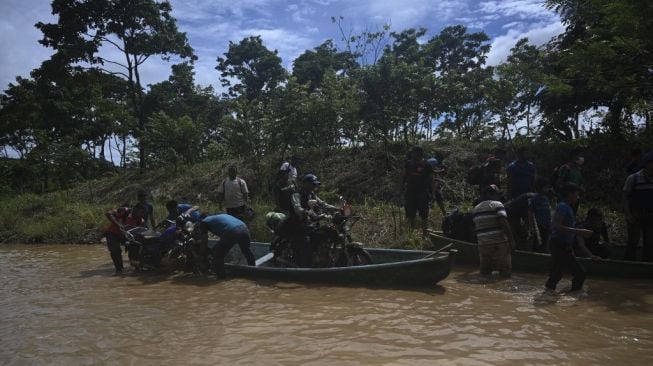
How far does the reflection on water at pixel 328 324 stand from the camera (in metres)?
3.94

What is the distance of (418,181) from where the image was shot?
8.56 meters

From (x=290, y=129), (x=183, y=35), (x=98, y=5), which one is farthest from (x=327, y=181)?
(x=98, y=5)

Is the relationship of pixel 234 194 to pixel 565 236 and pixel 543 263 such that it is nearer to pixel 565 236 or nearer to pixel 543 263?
pixel 543 263

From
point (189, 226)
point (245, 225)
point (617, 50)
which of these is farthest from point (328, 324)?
point (617, 50)

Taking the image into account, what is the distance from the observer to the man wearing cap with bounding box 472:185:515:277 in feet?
19.9

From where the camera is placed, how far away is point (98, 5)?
19.4 meters

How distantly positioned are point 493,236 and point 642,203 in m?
2.24

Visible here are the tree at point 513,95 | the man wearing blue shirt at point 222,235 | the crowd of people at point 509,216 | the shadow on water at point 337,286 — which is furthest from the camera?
the tree at point 513,95

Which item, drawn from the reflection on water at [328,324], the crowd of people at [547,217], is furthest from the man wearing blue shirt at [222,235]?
the crowd of people at [547,217]

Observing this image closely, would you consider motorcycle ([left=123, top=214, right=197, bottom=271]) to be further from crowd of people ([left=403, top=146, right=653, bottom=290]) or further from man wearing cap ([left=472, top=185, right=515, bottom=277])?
man wearing cap ([left=472, top=185, right=515, bottom=277])

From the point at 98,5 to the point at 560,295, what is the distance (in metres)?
21.1

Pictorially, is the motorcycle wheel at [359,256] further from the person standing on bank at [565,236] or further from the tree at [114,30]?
the tree at [114,30]

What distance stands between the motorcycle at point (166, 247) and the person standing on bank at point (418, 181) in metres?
4.18

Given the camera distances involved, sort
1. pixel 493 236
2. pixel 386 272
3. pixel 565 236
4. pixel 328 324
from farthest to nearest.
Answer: pixel 493 236 < pixel 386 272 < pixel 565 236 < pixel 328 324
